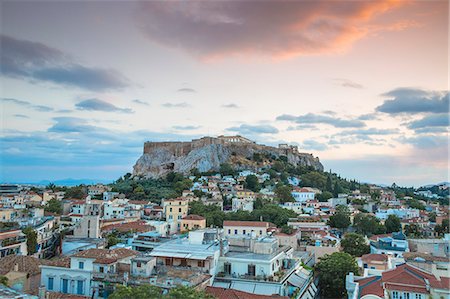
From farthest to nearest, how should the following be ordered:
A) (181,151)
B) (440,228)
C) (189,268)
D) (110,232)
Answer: (181,151), (440,228), (110,232), (189,268)

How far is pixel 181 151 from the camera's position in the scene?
54.8m

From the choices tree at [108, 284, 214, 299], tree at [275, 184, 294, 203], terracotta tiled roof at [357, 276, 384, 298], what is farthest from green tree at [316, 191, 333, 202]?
tree at [108, 284, 214, 299]

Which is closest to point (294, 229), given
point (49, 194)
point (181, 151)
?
point (49, 194)

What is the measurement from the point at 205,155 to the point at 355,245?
31.7 metres

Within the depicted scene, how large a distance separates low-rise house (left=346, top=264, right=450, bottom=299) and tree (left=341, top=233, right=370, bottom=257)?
7633 millimetres

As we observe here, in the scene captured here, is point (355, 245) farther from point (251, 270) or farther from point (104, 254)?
point (104, 254)

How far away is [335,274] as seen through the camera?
13.7m

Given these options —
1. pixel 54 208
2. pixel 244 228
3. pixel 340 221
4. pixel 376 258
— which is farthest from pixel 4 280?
pixel 340 221

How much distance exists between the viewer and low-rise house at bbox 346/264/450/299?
28.4 feet

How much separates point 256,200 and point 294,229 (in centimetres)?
880

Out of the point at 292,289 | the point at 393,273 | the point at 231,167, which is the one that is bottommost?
the point at 292,289

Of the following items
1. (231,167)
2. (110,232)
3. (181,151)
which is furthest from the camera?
(181,151)

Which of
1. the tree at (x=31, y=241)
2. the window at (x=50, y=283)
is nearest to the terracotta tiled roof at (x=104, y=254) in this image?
the window at (x=50, y=283)

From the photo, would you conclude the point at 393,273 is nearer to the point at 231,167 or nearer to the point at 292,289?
the point at 292,289
